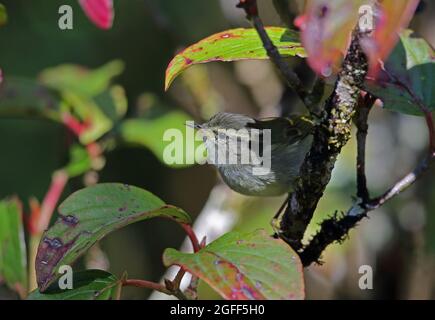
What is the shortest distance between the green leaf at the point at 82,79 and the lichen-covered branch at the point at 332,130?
1410 mm

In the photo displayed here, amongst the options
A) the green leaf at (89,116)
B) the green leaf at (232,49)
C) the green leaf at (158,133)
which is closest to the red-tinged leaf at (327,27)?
the green leaf at (232,49)

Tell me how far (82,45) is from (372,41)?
11.9 feet

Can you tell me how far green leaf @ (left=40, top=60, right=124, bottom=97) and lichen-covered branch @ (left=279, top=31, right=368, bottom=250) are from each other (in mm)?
1410

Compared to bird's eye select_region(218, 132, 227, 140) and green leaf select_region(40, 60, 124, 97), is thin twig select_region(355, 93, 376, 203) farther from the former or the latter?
green leaf select_region(40, 60, 124, 97)

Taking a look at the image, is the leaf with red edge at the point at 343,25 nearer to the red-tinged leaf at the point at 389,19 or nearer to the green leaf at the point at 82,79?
the red-tinged leaf at the point at 389,19

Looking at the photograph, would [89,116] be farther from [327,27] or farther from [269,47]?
[327,27]

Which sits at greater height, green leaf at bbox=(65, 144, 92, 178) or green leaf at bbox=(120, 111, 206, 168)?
green leaf at bbox=(120, 111, 206, 168)

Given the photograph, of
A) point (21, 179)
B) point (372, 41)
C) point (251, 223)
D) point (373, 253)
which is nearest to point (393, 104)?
point (372, 41)

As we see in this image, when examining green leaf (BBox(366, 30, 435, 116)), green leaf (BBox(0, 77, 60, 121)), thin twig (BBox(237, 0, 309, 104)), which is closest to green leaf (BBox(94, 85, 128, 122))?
green leaf (BBox(0, 77, 60, 121))

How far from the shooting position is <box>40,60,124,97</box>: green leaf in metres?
2.64

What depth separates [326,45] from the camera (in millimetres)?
1131

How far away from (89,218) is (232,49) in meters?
0.47

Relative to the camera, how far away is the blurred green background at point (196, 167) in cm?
298
